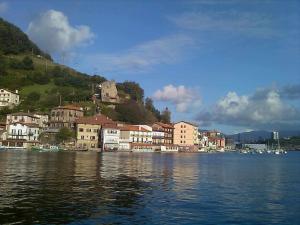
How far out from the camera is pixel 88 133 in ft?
493

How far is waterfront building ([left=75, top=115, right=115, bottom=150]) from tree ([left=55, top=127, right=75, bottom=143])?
2550mm

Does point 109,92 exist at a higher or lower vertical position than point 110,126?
higher

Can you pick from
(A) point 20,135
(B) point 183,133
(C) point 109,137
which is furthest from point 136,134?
(A) point 20,135

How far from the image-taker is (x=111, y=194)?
104ft

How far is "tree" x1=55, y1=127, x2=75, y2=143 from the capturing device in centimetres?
14675

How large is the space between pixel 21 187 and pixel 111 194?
776 cm

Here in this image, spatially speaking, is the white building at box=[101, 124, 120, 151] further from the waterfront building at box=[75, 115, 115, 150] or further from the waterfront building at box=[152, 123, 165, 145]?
the waterfront building at box=[152, 123, 165, 145]

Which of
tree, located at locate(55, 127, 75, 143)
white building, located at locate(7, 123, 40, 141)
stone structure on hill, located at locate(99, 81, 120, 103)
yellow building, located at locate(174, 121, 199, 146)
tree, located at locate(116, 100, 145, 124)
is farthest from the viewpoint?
yellow building, located at locate(174, 121, 199, 146)

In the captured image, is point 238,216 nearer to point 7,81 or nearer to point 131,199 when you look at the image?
point 131,199

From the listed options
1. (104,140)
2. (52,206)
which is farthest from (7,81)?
(52,206)

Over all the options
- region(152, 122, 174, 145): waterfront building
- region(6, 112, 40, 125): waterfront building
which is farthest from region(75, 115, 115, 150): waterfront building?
region(152, 122, 174, 145): waterfront building

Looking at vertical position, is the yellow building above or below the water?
A: above

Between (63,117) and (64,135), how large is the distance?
12049 millimetres

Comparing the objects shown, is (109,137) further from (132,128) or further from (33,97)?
(33,97)
